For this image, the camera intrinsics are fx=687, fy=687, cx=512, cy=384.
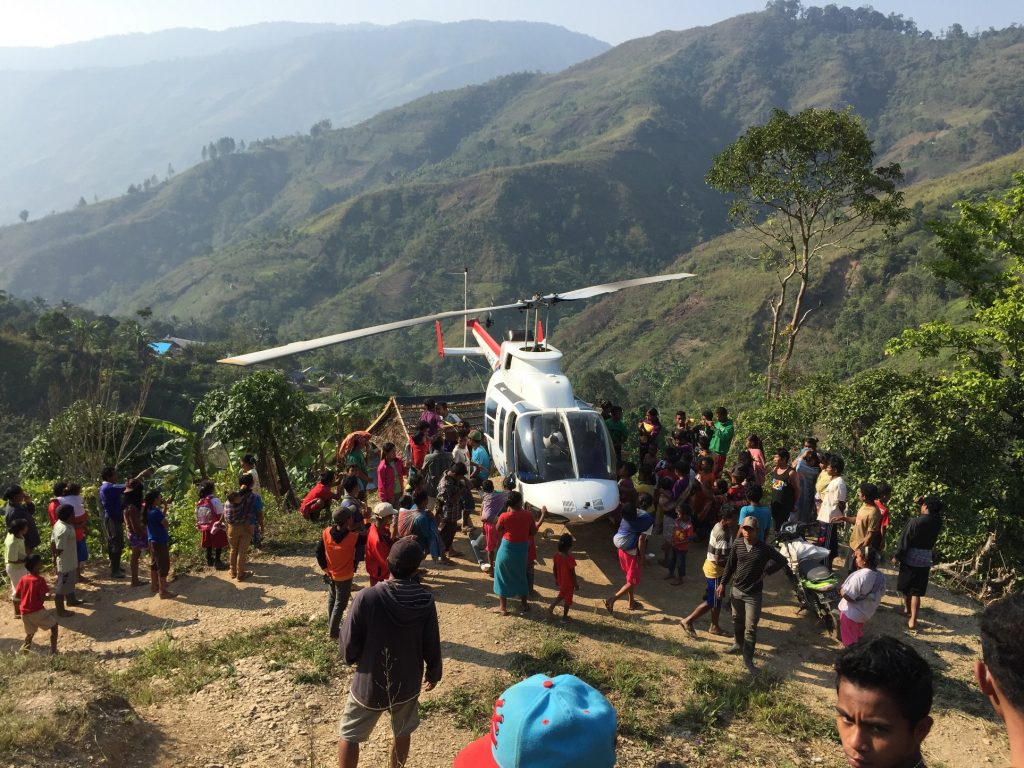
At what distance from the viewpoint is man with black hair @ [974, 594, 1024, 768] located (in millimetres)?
1779

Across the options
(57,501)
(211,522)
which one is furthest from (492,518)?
(57,501)

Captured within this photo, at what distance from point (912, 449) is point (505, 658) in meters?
6.72

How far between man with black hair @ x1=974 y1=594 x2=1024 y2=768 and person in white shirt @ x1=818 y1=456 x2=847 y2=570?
20.8ft

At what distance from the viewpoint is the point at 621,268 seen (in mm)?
107438

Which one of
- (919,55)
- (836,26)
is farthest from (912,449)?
(836,26)

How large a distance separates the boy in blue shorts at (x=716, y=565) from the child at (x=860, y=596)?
1.09 m

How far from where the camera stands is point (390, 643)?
417 centimetres

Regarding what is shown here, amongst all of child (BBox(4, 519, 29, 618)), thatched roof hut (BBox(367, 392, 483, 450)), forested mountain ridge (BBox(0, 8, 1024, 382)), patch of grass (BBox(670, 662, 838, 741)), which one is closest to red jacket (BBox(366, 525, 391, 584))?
patch of grass (BBox(670, 662, 838, 741))

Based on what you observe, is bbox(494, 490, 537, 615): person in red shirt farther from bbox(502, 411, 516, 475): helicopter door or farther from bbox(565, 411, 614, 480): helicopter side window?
bbox(502, 411, 516, 475): helicopter door

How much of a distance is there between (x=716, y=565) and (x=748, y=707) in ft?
4.44

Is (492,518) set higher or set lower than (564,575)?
higher

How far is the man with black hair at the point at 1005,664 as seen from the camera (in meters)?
1.78

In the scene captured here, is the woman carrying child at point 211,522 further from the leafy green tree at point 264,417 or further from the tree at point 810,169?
the tree at point 810,169

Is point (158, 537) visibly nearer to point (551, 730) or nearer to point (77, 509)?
point (77, 509)
